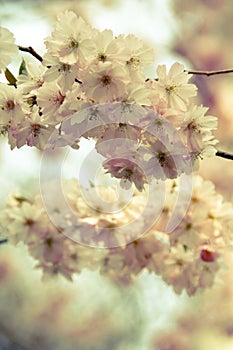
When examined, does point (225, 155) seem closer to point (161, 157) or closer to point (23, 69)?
point (161, 157)

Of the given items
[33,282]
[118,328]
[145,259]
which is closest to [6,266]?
[33,282]

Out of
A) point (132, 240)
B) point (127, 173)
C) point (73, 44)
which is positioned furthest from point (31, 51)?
point (132, 240)

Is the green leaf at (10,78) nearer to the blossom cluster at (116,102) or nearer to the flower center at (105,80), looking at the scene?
the blossom cluster at (116,102)

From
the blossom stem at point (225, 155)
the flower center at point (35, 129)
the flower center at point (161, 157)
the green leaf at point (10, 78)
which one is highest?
the green leaf at point (10, 78)

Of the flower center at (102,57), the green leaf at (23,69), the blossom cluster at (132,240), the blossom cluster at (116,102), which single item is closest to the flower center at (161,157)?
the blossom cluster at (116,102)

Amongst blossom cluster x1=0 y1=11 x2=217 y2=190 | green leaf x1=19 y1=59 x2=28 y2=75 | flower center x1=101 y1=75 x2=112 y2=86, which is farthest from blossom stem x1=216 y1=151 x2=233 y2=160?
green leaf x1=19 y1=59 x2=28 y2=75

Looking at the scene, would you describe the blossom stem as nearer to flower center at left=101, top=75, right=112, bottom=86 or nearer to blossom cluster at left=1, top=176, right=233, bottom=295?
flower center at left=101, top=75, right=112, bottom=86

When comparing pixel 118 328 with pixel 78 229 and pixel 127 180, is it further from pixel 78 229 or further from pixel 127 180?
pixel 127 180
